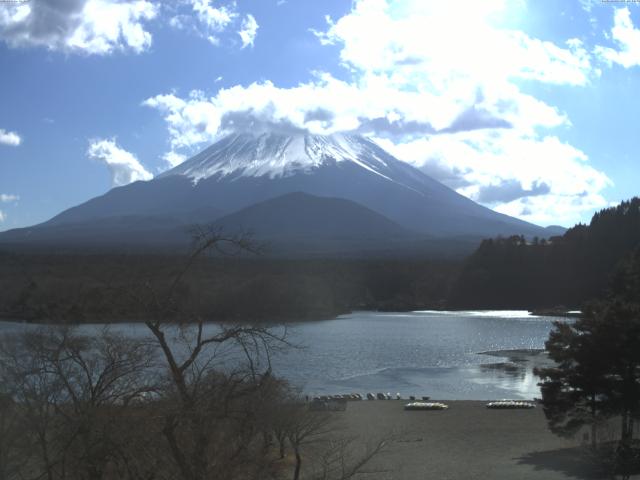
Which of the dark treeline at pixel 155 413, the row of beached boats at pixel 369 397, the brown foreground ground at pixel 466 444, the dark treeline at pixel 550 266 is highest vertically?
the dark treeline at pixel 550 266

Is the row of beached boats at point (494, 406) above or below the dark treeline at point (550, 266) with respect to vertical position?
below

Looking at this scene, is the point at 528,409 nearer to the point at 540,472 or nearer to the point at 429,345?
the point at 540,472

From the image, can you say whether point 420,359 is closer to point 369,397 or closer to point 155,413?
point 369,397

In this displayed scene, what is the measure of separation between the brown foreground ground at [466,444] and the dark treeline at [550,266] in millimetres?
53948

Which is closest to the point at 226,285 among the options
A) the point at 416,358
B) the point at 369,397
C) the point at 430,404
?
the point at 369,397

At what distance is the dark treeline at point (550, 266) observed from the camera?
234ft

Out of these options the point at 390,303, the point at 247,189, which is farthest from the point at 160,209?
the point at 390,303

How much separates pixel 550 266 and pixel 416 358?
46.1 m

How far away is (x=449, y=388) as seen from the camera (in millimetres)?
25750

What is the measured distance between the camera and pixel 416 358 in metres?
35.1

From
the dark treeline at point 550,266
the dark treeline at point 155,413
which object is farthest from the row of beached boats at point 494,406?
the dark treeline at point 550,266

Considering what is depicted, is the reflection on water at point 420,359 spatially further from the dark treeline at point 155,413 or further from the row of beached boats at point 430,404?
the dark treeline at point 155,413

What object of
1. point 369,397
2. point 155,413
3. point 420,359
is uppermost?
point 155,413

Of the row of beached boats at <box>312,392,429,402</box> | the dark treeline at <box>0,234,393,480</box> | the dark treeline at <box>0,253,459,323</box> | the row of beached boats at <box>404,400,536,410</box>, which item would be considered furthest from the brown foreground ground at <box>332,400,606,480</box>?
the dark treeline at <box>0,234,393,480</box>
